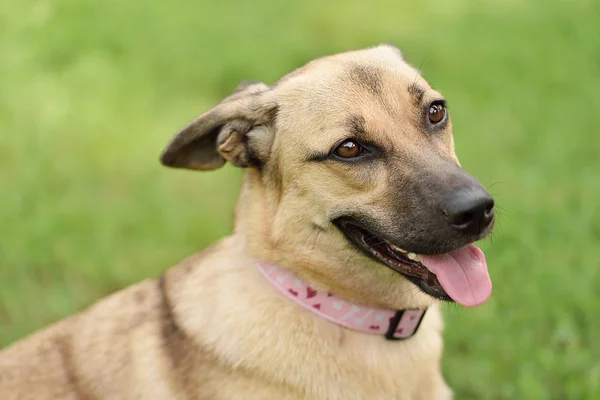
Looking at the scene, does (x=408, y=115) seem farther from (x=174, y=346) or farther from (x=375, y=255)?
(x=174, y=346)

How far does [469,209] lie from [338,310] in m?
0.77

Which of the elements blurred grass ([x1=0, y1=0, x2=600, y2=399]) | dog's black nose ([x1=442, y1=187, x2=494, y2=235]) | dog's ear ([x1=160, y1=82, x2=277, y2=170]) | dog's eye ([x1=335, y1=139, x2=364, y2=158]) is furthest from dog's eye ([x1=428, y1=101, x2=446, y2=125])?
blurred grass ([x1=0, y1=0, x2=600, y2=399])

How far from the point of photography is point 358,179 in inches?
129

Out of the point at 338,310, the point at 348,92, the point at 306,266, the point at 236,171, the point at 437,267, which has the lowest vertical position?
the point at 236,171

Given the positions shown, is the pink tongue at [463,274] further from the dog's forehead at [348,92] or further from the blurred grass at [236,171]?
the blurred grass at [236,171]

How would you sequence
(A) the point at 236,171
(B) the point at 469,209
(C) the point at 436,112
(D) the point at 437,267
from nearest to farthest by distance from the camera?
(B) the point at 469,209 < (D) the point at 437,267 < (C) the point at 436,112 < (A) the point at 236,171

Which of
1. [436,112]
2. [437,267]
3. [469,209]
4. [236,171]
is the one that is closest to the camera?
[469,209]

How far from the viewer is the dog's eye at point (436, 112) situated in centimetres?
347

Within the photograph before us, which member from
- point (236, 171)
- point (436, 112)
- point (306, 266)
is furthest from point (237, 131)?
point (236, 171)

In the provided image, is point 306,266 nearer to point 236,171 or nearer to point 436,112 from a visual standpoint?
point 436,112

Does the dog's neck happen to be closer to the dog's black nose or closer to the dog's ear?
the dog's ear

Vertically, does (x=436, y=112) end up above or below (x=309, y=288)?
above

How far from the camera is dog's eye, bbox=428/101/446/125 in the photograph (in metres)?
3.47

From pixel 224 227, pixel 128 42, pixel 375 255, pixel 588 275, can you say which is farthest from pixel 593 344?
pixel 128 42
